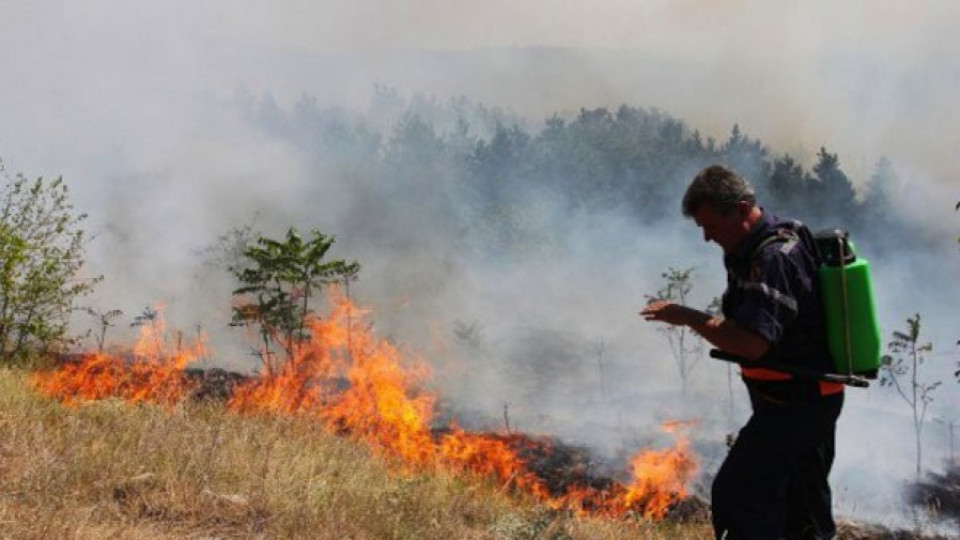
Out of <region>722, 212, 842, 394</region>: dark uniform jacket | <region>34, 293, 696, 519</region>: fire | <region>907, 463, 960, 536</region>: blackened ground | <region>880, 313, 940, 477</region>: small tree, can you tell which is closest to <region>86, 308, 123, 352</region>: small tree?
<region>34, 293, 696, 519</region>: fire

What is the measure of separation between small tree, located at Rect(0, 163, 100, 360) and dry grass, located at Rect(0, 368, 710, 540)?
4.56 meters

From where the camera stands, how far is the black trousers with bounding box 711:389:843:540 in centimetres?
329

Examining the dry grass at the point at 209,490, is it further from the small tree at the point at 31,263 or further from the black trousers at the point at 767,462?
the small tree at the point at 31,263

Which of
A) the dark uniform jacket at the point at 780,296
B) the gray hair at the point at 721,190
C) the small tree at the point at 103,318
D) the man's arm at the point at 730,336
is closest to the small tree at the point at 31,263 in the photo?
the small tree at the point at 103,318

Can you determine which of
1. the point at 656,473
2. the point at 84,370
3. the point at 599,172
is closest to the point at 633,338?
the point at 599,172

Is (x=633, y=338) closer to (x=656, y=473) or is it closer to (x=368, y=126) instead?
(x=656, y=473)

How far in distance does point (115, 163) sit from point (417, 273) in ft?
70.6

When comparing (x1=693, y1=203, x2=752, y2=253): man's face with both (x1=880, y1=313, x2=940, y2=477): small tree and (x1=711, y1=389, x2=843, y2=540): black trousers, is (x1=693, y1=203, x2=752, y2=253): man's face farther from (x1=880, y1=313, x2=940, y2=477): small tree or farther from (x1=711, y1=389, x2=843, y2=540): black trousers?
(x1=880, y1=313, x2=940, y2=477): small tree

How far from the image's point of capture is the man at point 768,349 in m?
3.16

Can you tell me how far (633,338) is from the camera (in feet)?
149

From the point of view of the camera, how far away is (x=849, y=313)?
3.26m

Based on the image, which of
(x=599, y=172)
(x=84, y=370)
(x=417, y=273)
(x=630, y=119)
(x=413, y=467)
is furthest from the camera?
Result: (x=630, y=119)

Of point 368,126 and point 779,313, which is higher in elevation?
point 368,126

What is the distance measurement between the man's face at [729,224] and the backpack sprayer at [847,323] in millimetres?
378
